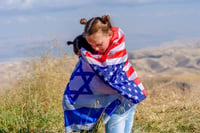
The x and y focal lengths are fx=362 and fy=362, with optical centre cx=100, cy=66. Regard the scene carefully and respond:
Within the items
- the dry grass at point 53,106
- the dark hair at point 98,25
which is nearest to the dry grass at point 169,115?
the dry grass at point 53,106

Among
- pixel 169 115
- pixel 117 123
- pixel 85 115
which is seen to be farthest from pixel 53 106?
pixel 117 123

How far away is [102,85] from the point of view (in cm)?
305

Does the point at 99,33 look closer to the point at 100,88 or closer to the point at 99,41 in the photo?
the point at 99,41

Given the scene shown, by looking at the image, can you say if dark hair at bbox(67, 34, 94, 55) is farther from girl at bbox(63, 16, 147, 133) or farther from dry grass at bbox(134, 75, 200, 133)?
dry grass at bbox(134, 75, 200, 133)

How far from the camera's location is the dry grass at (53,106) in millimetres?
4242

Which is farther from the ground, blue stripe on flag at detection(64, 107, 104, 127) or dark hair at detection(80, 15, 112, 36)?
dark hair at detection(80, 15, 112, 36)

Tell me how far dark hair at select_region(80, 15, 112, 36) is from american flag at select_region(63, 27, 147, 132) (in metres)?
0.12

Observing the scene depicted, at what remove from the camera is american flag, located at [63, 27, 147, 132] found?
304cm

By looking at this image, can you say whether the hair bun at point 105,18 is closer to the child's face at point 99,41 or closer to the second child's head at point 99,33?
the second child's head at point 99,33

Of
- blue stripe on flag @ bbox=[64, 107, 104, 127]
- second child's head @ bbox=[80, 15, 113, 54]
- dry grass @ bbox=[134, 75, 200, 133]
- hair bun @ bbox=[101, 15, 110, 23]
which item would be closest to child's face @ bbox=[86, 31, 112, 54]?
second child's head @ bbox=[80, 15, 113, 54]

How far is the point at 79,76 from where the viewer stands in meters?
3.11

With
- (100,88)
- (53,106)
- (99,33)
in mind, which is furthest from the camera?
(53,106)

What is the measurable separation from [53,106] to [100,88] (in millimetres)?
1914

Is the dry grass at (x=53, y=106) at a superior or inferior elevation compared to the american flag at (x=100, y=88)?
inferior
